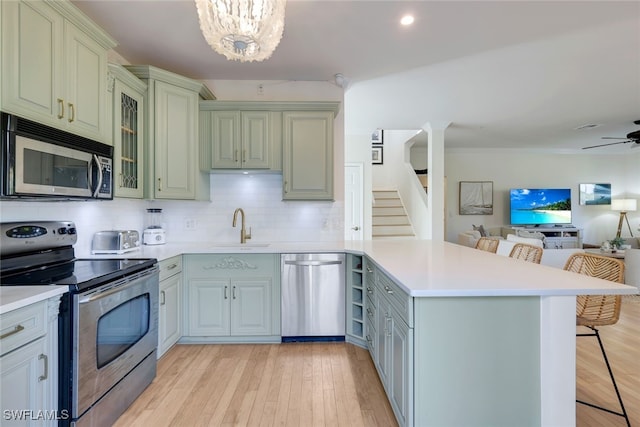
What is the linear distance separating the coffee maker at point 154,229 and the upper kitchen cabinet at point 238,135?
30.2 inches

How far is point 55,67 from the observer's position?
1.75 meters

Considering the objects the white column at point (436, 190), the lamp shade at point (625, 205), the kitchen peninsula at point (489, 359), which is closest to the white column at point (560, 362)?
→ the kitchen peninsula at point (489, 359)

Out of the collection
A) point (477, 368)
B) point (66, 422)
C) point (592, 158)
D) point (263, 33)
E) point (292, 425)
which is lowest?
point (292, 425)

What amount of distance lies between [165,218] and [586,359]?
13.3ft

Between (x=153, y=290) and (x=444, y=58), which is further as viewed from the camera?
(x=444, y=58)

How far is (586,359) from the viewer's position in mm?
2545

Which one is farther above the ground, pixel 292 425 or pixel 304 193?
pixel 304 193

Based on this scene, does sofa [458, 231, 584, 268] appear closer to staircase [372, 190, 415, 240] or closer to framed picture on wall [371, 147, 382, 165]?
staircase [372, 190, 415, 240]


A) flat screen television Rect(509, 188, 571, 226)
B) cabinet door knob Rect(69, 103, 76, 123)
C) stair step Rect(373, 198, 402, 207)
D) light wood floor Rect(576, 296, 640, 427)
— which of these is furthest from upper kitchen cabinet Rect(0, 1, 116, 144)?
flat screen television Rect(509, 188, 571, 226)

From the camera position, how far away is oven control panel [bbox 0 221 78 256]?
1666mm

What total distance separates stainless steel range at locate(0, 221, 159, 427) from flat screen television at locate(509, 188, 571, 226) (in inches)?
320

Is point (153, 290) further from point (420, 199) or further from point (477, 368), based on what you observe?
point (420, 199)

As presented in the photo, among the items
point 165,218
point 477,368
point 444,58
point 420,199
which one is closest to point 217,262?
point 165,218

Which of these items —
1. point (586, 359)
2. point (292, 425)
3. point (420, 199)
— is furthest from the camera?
point (420, 199)
